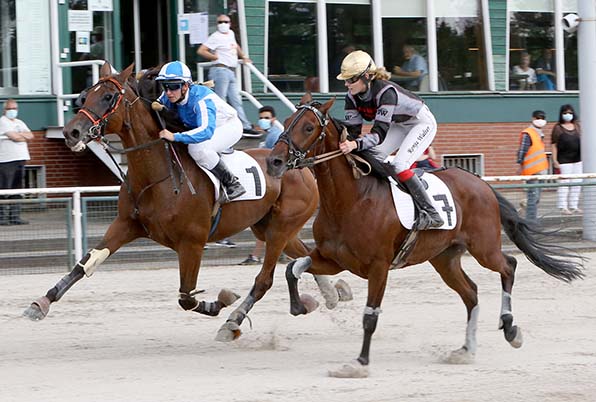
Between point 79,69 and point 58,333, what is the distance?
7602mm

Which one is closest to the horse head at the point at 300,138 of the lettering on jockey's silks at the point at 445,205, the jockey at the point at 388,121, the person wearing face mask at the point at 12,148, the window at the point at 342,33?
the jockey at the point at 388,121

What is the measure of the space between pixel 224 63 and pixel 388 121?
27.0 ft

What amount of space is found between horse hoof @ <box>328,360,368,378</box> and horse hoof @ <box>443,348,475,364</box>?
2.91 ft

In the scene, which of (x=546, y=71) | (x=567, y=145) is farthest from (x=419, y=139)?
(x=546, y=71)

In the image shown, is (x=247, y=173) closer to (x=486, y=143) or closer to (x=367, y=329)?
(x=367, y=329)

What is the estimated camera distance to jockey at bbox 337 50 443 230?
8211mm

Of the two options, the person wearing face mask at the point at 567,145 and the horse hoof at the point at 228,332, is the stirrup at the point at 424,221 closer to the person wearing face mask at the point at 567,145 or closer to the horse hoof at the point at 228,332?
the horse hoof at the point at 228,332

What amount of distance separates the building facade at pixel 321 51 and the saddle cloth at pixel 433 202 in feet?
27.9

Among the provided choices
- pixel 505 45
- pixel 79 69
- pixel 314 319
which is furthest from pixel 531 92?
pixel 314 319

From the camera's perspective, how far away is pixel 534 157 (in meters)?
16.2

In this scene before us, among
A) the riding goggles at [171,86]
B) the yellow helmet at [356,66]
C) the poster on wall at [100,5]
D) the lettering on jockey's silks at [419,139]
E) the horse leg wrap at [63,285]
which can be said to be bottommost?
the horse leg wrap at [63,285]

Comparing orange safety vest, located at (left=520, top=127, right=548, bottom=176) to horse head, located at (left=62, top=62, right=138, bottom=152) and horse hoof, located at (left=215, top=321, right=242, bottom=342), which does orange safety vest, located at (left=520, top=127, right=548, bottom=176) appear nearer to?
horse hoof, located at (left=215, top=321, right=242, bottom=342)

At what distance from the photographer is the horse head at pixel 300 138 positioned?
7803mm

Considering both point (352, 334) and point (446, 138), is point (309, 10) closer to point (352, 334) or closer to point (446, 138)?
point (446, 138)
